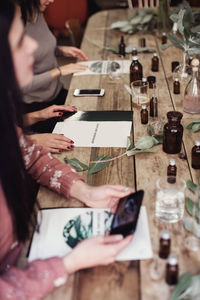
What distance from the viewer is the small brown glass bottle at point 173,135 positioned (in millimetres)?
1352

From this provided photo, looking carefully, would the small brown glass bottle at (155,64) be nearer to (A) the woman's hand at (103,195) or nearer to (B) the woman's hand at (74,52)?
(B) the woman's hand at (74,52)

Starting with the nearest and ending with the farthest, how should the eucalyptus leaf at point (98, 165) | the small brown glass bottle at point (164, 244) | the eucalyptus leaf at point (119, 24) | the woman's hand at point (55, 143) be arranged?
the small brown glass bottle at point (164, 244) → the eucalyptus leaf at point (98, 165) → the woman's hand at point (55, 143) → the eucalyptus leaf at point (119, 24)

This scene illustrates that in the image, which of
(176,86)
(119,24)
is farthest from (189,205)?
(119,24)

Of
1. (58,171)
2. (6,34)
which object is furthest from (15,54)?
(58,171)

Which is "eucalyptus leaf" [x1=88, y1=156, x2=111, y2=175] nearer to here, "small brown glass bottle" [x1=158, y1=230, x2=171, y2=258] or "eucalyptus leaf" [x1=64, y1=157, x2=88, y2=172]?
"eucalyptus leaf" [x1=64, y1=157, x2=88, y2=172]

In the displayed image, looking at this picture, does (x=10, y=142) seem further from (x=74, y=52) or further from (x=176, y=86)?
(x=74, y=52)

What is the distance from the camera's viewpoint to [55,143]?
4.85 feet

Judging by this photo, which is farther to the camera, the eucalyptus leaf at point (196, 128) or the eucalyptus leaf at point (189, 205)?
the eucalyptus leaf at point (196, 128)

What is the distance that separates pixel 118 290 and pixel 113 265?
8 centimetres

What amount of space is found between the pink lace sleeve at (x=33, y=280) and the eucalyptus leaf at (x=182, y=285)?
0.85 feet

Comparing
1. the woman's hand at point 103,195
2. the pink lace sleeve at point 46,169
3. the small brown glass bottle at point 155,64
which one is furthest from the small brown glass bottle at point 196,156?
the small brown glass bottle at point 155,64

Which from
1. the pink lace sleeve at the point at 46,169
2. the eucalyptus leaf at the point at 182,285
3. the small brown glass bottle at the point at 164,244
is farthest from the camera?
the pink lace sleeve at the point at 46,169

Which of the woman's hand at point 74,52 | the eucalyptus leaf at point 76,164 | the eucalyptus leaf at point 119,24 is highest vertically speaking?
the eucalyptus leaf at point 76,164

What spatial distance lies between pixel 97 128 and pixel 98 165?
0.29 metres
